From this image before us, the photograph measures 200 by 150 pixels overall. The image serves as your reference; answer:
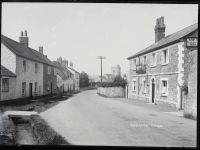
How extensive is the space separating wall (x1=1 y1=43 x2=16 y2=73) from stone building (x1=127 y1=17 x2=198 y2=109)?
12873mm

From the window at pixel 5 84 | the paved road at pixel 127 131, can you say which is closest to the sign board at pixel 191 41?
the paved road at pixel 127 131

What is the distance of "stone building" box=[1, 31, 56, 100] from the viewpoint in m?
20.8

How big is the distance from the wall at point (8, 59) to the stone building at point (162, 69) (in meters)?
12.9

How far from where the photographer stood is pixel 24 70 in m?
23.3

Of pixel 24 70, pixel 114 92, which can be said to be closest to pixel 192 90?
pixel 24 70

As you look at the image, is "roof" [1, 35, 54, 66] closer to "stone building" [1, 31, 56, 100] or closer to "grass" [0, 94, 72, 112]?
"stone building" [1, 31, 56, 100]

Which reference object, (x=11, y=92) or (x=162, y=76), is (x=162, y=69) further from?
(x=11, y=92)

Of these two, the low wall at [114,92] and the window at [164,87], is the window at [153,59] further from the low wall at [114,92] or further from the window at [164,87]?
the low wall at [114,92]

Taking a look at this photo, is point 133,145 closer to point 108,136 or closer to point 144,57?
point 108,136

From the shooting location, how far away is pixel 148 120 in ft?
41.1

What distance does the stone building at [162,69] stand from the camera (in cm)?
1711

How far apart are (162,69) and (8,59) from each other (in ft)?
45.8

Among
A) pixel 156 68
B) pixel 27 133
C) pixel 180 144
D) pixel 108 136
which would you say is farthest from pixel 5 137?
pixel 156 68

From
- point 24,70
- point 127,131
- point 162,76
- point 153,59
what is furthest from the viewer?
point 24,70
